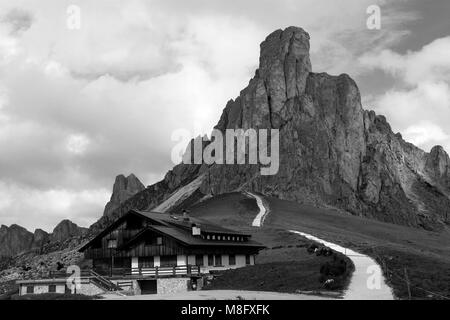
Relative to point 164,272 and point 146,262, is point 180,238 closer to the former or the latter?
point 164,272

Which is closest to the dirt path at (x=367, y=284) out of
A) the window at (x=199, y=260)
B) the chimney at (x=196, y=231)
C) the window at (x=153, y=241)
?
the window at (x=199, y=260)

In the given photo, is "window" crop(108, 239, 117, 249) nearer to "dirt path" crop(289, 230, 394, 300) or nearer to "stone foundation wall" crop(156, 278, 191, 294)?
"stone foundation wall" crop(156, 278, 191, 294)

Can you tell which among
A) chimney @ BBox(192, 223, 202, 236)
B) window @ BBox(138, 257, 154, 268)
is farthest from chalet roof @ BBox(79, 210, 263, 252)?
window @ BBox(138, 257, 154, 268)

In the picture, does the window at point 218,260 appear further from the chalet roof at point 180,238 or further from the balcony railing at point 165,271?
the balcony railing at point 165,271

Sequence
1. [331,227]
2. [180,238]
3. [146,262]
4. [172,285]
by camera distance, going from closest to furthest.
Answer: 1. [172,285]
2. [180,238]
3. [146,262]
4. [331,227]

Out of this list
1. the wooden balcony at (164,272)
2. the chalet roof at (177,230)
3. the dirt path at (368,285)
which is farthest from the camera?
the chalet roof at (177,230)

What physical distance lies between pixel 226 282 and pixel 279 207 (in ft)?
342

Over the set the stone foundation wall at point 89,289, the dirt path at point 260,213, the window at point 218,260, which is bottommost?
the stone foundation wall at point 89,289

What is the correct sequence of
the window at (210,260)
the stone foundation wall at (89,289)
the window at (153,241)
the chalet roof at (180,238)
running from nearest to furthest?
the stone foundation wall at (89,289)
the chalet roof at (180,238)
the window at (153,241)
the window at (210,260)

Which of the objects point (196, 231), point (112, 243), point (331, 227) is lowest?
point (112, 243)

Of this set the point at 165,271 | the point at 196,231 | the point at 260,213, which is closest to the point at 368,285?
the point at 165,271

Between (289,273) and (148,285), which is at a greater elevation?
(289,273)

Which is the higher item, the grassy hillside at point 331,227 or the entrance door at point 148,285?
the grassy hillside at point 331,227
